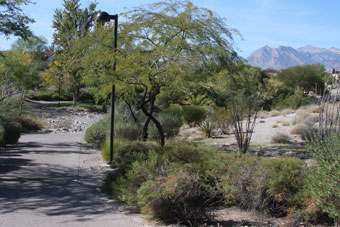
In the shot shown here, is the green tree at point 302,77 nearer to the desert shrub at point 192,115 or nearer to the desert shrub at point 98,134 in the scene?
the desert shrub at point 192,115

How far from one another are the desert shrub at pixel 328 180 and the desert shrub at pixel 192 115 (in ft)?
62.1

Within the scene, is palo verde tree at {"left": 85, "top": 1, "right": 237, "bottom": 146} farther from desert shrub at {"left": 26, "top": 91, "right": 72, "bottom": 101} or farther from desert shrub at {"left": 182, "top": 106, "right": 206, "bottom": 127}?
desert shrub at {"left": 26, "top": 91, "right": 72, "bottom": 101}

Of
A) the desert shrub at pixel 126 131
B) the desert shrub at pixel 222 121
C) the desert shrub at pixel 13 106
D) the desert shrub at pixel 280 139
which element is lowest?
the desert shrub at pixel 280 139

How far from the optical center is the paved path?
6.05m

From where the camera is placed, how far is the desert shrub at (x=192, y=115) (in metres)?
24.5

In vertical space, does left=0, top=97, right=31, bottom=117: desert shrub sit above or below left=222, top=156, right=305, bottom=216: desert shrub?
above

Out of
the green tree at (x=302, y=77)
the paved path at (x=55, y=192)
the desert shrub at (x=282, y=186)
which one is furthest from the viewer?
the green tree at (x=302, y=77)

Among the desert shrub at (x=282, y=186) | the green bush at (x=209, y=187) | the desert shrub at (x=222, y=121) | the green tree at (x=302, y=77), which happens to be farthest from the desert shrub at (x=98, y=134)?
the green tree at (x=302, y=77)

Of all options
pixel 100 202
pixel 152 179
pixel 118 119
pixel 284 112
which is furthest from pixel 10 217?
pixel 284 112

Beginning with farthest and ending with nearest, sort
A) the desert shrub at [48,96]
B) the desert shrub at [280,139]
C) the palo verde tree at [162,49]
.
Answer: the desert shrub at [48,96] → the desert shrub at [280,139] → the palo verde tree at [162,49]

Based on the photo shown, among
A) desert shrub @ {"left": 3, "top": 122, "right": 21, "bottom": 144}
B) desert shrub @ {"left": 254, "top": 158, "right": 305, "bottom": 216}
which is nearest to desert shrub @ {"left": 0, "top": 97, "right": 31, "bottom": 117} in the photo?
desert shrub @ {"left": 3, "top": 122, "right": 21, "bottom": 144}

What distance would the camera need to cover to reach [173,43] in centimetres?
1166

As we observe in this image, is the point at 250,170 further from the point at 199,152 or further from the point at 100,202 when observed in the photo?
the point at 100,202

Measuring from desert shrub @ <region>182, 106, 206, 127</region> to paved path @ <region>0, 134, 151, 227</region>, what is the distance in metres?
11.4
